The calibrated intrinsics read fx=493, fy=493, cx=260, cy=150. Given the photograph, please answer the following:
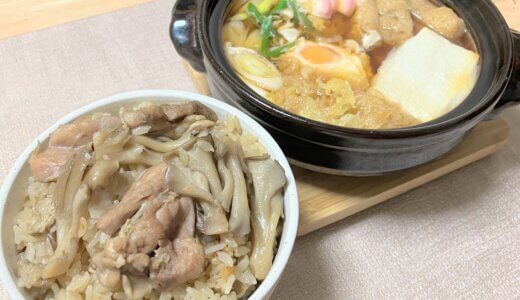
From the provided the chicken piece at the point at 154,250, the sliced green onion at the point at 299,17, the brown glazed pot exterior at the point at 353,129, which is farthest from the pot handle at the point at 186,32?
the chicken piece at the point at 154,250

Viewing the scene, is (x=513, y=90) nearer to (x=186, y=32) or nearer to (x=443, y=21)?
(x=443, y=21)

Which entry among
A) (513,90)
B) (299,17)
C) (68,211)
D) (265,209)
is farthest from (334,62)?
(68,211)

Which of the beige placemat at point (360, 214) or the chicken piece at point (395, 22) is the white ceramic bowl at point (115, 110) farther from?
the chicken piece at point (395, 22)

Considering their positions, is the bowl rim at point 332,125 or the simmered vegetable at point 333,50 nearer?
the bowl rim at point 332,125

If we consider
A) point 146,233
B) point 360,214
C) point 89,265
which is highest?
point 146,233

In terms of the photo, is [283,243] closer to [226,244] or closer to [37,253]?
[226,244]

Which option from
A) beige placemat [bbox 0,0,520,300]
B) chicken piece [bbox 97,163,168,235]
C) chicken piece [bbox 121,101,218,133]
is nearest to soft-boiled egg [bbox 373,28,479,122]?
beige placemat [bbox 0,0,520,300]

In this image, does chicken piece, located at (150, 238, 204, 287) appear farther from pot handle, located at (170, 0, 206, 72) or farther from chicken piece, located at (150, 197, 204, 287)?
pot handle, located at (170, 0, 206, 72)
